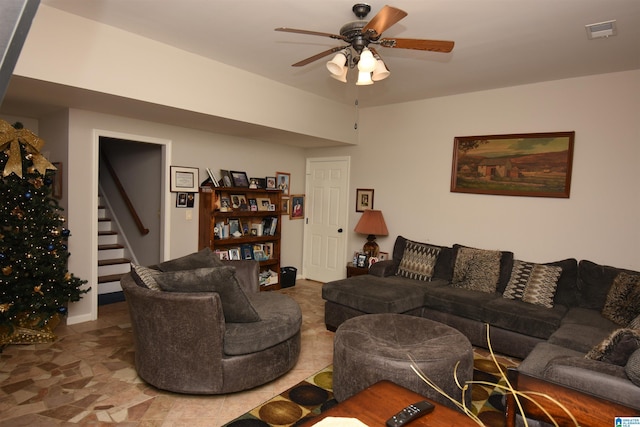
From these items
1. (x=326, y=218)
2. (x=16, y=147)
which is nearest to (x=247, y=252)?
(x=326, y=218)

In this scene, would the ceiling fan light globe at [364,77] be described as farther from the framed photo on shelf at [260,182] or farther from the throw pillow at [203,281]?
the framed photo on shelf at [260,182]

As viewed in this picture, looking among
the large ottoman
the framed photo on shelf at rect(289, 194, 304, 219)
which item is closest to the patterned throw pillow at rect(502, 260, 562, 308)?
the large ottoman

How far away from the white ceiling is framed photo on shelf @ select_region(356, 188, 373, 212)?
6.11ft

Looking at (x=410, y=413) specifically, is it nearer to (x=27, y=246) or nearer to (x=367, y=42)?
(x=367, y=42)

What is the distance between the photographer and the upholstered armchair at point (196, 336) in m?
2.52

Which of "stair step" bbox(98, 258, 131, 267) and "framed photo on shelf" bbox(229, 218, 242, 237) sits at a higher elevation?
"framed photo on shelf" bbox(229, 218, 242, 237)

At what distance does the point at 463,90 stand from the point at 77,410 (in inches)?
187

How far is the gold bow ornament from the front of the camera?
3.21 metres

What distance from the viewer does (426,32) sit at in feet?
9.67

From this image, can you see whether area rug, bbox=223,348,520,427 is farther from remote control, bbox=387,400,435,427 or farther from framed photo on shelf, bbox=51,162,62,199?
framed photo on shelf, bbox=51,162,62,199

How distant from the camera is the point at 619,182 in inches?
145

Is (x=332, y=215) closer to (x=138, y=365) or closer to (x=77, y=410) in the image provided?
(x=138, y=365)

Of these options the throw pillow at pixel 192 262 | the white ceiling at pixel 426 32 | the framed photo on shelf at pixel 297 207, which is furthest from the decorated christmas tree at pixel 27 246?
the framed photo on shelf at pixel 297 207

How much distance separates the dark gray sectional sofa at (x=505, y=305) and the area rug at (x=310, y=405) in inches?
15.8
